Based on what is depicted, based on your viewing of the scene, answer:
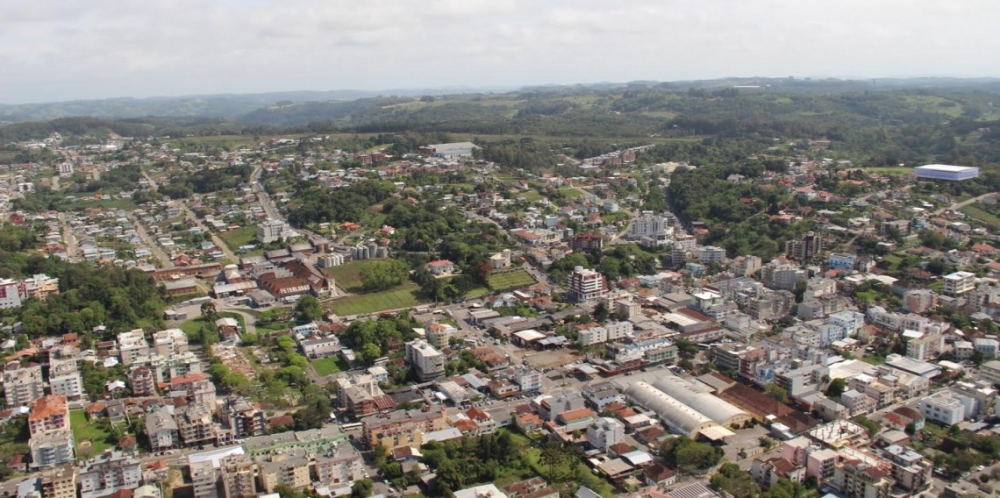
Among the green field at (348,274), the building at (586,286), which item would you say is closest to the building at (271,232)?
the green field at (348,274)

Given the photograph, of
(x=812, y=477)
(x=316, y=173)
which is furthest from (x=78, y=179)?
(x=812, y=477)

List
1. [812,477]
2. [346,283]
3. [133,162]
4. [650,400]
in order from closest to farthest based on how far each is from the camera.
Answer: [812,477], [650,400], [346,283], [133,162]

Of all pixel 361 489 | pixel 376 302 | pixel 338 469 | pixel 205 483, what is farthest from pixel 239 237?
pixel 361 489

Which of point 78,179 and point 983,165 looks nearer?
point 983,165

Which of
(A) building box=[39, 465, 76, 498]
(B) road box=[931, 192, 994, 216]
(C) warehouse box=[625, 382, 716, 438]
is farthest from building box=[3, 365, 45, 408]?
(B) road box=[931, 192, 994, 216]

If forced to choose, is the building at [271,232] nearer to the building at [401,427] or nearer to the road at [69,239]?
the road at [69,239]

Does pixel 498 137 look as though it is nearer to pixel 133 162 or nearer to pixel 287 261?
→ pixel 133 162
